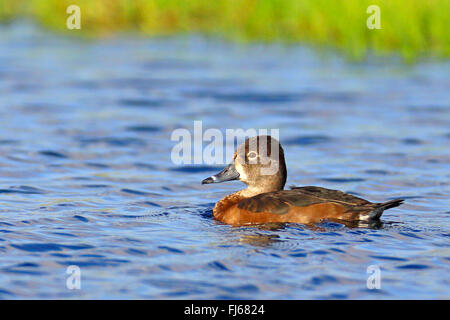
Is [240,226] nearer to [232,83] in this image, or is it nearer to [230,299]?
[230,299]

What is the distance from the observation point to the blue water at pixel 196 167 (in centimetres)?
756

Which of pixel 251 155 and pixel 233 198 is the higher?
pixel 251 155

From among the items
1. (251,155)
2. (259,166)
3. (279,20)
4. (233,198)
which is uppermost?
(279,20)

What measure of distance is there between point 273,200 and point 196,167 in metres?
3.84

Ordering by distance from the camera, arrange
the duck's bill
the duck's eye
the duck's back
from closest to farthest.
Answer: the duck's back → the duck's eye → the duck's bill

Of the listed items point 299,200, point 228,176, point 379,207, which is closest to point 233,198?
point 228,176

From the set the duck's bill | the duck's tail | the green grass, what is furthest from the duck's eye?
the green grass

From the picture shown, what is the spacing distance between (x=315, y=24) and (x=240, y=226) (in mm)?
12606

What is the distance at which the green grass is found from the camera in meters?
19.2

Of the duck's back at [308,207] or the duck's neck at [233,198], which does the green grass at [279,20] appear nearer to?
the duck's neck at [233,198]

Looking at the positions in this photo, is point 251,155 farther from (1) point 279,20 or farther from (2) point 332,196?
(1) point 279,20

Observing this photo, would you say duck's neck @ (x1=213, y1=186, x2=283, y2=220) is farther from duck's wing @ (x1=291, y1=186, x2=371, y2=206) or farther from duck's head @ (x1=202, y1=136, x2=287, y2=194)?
duck's wing @ (x1=291, y1=186, x2=371, y2=206)

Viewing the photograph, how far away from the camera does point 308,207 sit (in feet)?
29.5

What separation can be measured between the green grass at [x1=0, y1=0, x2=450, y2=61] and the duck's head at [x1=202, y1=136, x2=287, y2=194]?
10.1m
